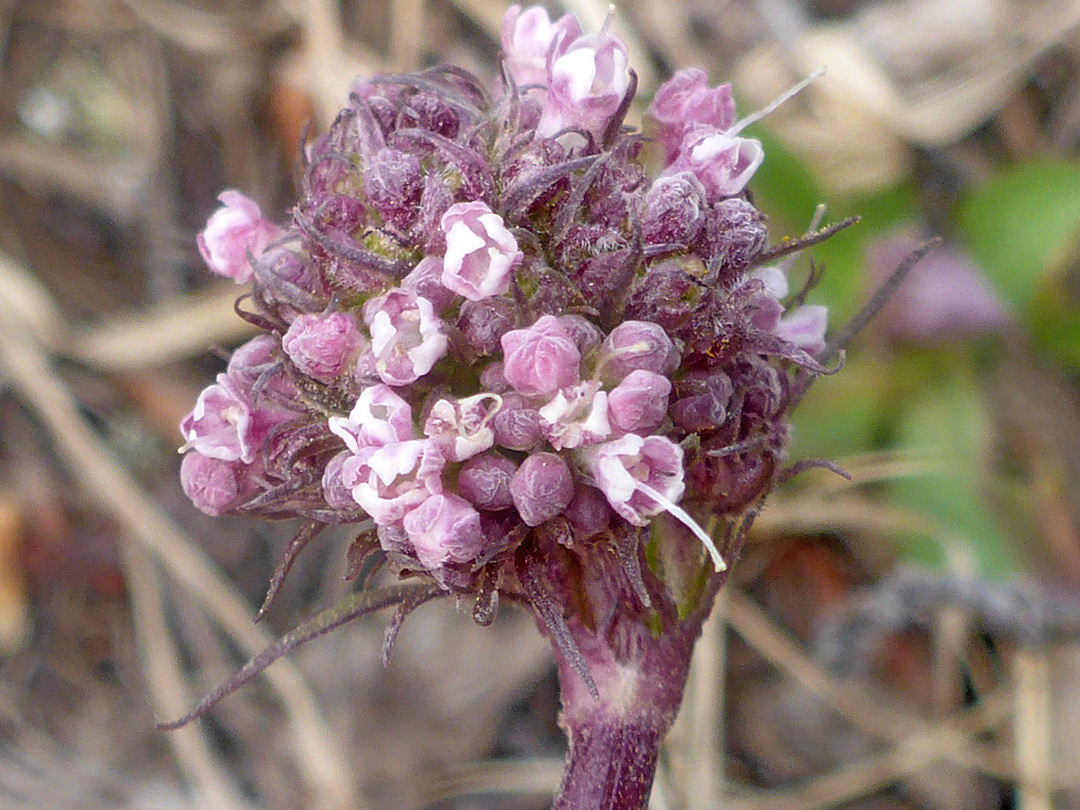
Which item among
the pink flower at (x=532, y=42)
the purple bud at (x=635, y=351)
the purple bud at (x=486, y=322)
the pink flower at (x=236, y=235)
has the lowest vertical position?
the purple bud at (x=635, y=351)

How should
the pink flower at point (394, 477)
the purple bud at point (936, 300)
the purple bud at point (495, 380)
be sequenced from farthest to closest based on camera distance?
the purple bud at point (936, 300)
the purple bud at point (495, 380)
the pink flower at point (394, 477)

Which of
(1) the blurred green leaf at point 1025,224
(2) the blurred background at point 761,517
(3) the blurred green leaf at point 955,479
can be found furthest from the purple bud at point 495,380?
(1) the blurred green leaf at point 1025,224

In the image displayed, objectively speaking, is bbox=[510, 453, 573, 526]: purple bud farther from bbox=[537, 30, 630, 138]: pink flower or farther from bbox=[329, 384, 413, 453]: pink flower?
bbox=[537, 30, 630, 138]: pink flower

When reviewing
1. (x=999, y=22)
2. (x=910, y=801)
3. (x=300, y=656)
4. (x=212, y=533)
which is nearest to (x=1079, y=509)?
(x=910, y=801)

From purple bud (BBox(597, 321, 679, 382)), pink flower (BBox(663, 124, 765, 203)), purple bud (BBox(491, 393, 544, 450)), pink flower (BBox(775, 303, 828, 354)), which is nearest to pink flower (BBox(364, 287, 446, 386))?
purple bud (BBox(491, 393, 544, 450))

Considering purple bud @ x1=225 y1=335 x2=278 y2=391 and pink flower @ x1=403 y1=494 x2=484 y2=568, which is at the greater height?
purple bud @ x1=225 y1=335 x2=278 y2=391

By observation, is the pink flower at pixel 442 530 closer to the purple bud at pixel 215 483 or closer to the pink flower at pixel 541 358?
the pink flower at pixel 541 358

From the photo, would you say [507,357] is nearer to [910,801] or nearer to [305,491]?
[305,491]
